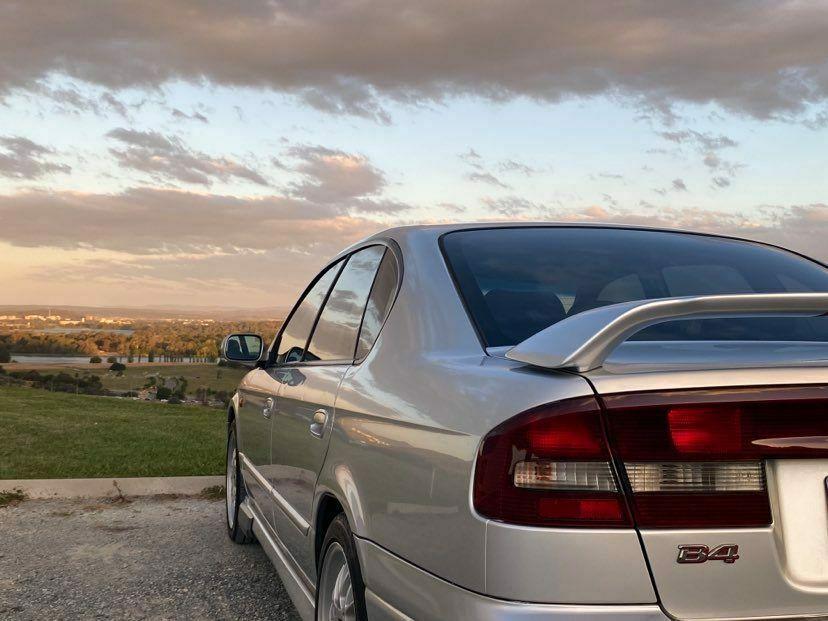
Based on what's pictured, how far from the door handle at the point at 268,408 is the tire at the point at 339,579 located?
1.16m

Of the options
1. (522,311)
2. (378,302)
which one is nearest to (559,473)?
(522,311)

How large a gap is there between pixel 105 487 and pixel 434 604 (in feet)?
18.3

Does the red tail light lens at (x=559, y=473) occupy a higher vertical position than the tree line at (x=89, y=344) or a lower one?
higher

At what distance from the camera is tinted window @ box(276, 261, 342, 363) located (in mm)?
4121

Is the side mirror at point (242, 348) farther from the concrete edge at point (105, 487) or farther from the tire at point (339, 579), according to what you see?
the concrete edge at point (105, 487)

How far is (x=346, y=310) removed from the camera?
3.51 meters

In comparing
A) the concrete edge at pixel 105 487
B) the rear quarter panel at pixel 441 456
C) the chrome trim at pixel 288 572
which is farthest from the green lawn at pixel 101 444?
the rear quarter panel at pixel 441 456

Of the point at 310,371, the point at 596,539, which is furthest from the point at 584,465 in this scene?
the point at 310,371

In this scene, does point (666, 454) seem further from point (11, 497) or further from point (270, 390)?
point (11, 497)

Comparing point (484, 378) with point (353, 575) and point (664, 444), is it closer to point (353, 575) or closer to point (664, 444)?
point (664, 444)

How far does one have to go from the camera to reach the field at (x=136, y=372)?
1121 inches

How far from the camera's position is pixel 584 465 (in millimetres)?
1805

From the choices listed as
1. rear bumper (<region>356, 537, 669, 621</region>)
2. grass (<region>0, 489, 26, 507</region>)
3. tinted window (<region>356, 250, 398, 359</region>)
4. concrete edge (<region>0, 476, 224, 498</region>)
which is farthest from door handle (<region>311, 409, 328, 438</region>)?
grass (<region>0, 489, 26, 507</region>)

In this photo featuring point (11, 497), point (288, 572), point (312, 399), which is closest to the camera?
point (312, 399)
